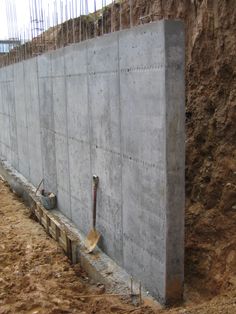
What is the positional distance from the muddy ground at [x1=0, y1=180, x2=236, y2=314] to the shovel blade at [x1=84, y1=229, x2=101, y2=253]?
1.17ft

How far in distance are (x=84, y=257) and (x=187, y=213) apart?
169 centimetres

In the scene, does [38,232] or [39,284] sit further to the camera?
[38,232]

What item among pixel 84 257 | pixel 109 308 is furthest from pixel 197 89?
pixel 109 308

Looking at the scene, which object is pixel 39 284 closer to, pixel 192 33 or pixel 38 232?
pixel 38 232

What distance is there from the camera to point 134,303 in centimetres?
519

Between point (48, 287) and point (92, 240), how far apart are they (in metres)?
1.07

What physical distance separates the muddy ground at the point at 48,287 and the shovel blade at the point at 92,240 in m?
0.36

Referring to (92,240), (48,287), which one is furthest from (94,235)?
(48,287)

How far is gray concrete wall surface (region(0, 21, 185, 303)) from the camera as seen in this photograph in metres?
4.67

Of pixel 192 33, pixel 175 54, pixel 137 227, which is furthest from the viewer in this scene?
pixel 192 33

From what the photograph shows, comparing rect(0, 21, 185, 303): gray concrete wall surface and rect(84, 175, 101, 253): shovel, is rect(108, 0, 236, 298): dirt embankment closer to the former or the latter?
rect(0, 21, 185, 303): gray concrete wall surface

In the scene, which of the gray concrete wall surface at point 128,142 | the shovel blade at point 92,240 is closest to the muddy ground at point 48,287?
the shovel blade at point 92,240

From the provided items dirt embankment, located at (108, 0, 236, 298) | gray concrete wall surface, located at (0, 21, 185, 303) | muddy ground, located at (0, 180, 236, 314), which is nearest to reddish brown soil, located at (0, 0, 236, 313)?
dirt embankment, located at (108, 0, 236, 298)

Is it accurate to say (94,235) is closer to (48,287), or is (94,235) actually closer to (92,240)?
(92,240)
